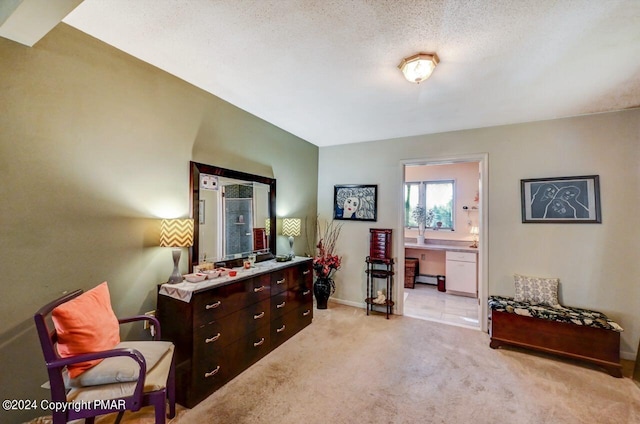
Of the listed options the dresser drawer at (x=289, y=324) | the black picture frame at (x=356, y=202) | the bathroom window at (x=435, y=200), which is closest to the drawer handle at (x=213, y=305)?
the dresser drawer at (x=289, y=324)

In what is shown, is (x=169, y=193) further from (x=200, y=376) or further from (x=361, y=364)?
(x=361, y=364)

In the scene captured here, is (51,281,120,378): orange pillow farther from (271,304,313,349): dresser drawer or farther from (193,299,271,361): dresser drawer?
(271,304,313,349): dresser drawer

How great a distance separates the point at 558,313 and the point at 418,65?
2.88m

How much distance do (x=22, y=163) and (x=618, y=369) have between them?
496 cm

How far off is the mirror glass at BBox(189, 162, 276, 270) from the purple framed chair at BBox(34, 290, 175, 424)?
3.60ft

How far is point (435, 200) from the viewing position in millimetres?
5707

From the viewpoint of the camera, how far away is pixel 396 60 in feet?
6.59

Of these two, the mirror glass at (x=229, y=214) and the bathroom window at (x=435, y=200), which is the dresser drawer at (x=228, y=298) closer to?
the mirror glass at (x=229, y=214)

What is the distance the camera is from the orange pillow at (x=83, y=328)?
1317 millimetres

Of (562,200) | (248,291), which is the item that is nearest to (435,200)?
(562,200)

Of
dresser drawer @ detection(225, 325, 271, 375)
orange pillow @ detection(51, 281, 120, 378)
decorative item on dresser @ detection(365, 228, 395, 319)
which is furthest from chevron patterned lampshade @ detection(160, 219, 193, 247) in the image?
decorative item on dresser @ detection(365, 228, 395, 319)

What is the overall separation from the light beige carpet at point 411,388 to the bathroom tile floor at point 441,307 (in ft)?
2.03

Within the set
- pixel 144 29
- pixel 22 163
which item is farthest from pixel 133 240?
pixel 144 29

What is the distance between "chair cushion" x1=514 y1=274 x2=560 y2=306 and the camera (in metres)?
2.96
